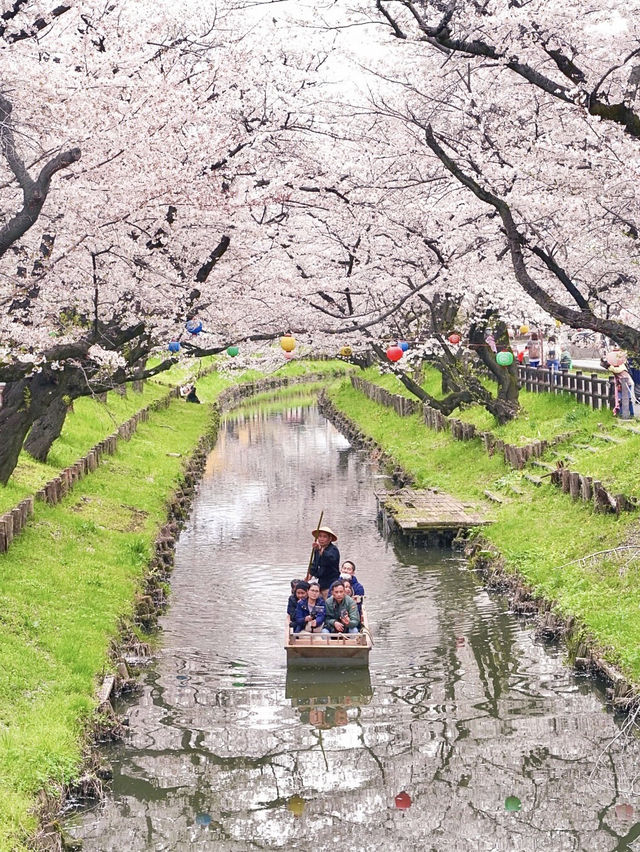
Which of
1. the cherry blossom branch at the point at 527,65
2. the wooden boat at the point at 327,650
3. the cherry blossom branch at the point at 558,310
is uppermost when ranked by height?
the cherry blossom branch at the point at 527,65

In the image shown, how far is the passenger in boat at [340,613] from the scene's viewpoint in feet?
47.9

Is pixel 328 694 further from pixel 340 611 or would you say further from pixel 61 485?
pixel 61 485

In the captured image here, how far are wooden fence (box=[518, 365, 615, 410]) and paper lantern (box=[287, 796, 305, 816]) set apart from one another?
55.2 feet

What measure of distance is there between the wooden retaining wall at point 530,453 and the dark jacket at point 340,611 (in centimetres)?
542

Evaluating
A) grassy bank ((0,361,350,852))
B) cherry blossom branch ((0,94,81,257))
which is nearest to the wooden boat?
grassy bank ((0,361,350,852))

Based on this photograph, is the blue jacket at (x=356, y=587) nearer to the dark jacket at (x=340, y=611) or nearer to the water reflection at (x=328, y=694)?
the dark jacket at (x=340, y=611)

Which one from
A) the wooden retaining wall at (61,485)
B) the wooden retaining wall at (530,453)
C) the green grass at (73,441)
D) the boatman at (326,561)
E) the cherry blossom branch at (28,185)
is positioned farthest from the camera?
the green grass at (73,441)

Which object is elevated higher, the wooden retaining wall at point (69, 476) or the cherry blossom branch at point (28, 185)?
the cherry blossom branch at point (28, 185)

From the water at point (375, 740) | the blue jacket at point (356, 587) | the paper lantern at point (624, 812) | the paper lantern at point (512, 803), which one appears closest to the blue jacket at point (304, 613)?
the water at point (375, 740)

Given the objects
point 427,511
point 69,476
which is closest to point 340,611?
point 427,511

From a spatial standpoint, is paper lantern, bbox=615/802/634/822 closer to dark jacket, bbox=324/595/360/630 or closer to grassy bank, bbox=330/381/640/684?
grassy bank, bbox=330/381/640/684

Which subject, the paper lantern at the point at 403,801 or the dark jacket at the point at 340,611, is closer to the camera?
the paper lantern at the point at 403,801

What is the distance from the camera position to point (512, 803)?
10438mm

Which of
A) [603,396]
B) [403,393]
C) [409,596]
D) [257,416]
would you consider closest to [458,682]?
[409,596]
